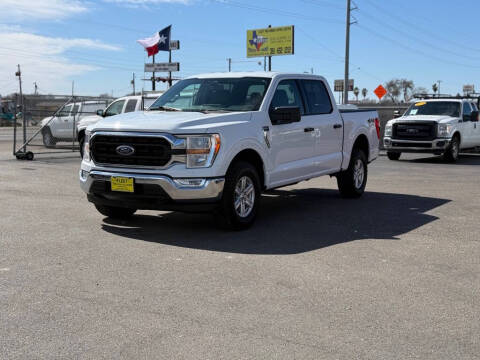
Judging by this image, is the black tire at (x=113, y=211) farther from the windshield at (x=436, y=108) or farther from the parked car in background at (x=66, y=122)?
the windshield at (x=436, y=108)

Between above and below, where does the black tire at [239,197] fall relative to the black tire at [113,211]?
above

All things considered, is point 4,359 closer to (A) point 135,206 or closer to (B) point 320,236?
(A) point 135,206

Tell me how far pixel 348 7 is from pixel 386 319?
34.8 m

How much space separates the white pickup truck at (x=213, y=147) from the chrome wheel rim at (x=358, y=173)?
3.95 feet

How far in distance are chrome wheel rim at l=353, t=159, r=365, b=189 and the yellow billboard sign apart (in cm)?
5585

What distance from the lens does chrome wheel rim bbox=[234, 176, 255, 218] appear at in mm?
7695

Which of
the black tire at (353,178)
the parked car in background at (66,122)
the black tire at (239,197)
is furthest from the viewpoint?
the parked car in background at (66,122)

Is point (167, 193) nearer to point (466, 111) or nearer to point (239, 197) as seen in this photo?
point (239, 197)

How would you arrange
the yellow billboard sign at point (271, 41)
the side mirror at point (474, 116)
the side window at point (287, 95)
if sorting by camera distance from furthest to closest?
the yellow billboard sign at point (271, 41), the side mirror at point (474, 116), the side window at point (287, 95)

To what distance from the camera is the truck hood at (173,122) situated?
7.29 m

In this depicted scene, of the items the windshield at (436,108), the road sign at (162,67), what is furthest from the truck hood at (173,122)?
the road sign at (162,67)

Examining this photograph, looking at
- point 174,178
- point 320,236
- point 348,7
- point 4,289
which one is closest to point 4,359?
point 4,289

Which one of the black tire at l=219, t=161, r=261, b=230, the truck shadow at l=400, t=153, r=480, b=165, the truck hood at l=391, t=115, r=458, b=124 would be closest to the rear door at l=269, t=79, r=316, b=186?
the black tire at l=219, t=161, r=261, b=230

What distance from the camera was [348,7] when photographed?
37.0 meters
